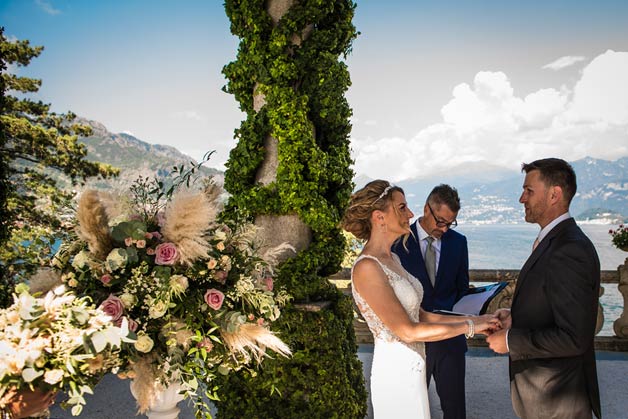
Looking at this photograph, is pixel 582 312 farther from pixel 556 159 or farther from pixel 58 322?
pixel 58 322

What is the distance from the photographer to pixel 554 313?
8.97 ft

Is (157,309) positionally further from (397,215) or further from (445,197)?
(445,197)

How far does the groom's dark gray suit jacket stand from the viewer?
8.79ft

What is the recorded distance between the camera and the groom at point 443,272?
13.5 ft

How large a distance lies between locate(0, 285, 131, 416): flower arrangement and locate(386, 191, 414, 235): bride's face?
1709 millimetres

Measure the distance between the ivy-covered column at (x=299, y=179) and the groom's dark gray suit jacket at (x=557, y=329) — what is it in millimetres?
1711

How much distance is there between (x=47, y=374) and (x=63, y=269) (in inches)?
33.7

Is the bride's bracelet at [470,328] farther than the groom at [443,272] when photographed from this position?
No

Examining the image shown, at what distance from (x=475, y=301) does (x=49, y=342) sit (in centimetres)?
317

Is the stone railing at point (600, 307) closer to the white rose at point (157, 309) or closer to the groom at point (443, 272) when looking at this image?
the groom at point (443, 272)

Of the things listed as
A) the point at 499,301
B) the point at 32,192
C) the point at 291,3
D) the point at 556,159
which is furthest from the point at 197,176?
the point at 32,192

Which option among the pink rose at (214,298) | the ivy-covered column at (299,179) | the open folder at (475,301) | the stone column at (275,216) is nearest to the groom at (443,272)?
the open folder at (475,301)

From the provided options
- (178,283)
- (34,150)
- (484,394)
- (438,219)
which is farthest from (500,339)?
(34,150)

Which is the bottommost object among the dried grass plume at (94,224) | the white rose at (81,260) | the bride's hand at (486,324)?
the bride's hand at (486,324)
